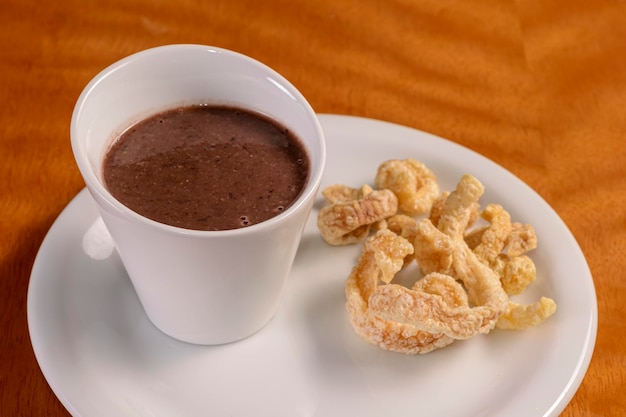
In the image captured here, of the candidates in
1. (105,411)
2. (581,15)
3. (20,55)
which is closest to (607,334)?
(105,411)

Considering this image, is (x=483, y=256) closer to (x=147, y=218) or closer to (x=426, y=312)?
(x=426, y=312)

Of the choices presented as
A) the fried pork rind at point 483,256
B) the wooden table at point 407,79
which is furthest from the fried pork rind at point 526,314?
the wooden table at point 407,79

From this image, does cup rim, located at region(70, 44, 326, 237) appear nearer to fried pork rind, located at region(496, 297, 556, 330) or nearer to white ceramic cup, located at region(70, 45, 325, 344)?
white ceramic cup, located at region(70, 45, 325, 344)

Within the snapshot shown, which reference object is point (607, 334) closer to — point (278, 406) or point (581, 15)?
point (278, 406)

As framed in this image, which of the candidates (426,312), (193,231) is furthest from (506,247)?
(193,231)

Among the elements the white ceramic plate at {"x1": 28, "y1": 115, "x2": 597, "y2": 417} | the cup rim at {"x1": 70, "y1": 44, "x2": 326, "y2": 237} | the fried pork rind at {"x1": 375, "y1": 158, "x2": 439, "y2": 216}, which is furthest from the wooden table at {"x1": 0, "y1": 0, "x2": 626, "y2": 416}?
the cup rim at {"x1": 70, "y1": 44, "x2": 326, "y2": 237}

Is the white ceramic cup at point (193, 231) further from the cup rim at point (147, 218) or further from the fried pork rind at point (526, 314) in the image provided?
the fried pork rind at point (526, 314)
